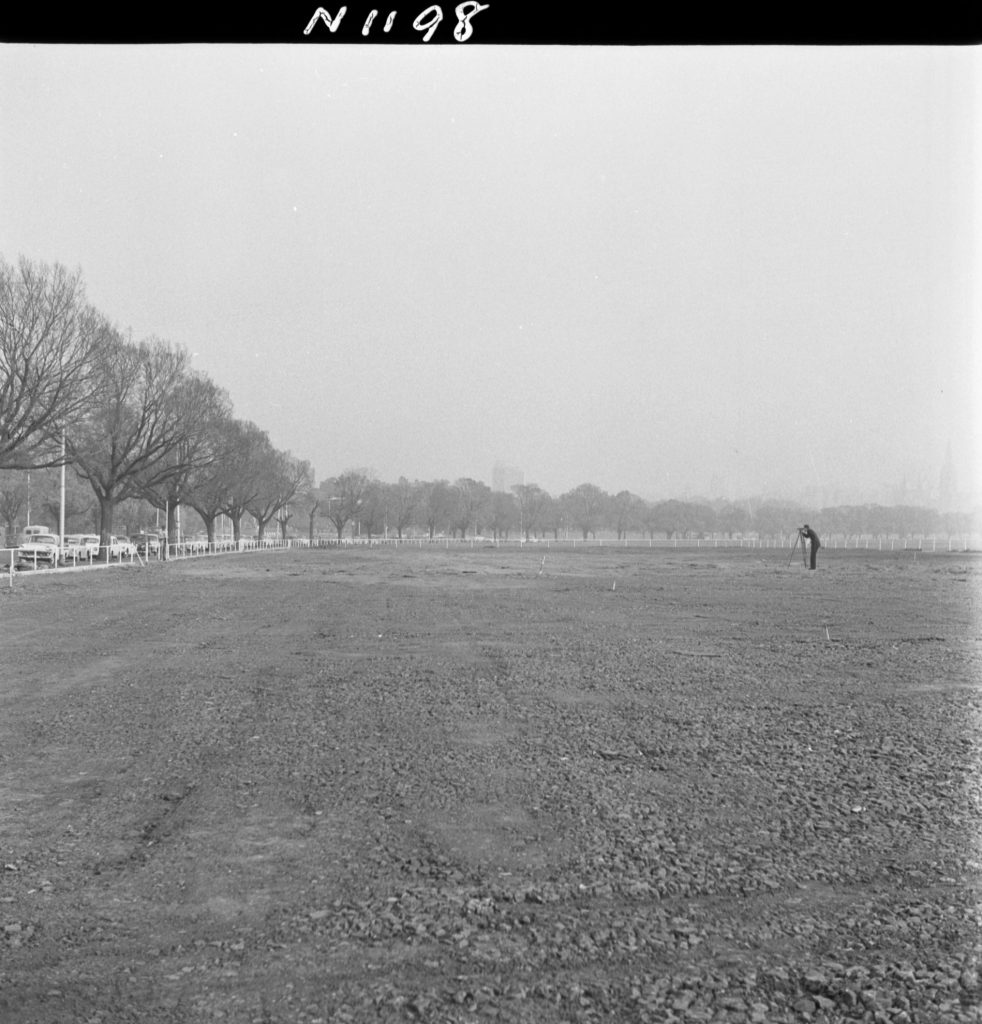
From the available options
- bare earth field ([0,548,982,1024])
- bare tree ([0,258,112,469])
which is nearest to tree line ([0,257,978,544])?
bare tree ([0,258,112,469])

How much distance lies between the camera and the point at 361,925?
280cm

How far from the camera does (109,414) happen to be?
112 feet

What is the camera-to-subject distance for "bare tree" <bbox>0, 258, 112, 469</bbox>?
81.6 ft

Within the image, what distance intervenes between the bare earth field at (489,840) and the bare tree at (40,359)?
1983cm

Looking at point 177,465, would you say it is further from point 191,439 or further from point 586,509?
point 586,509

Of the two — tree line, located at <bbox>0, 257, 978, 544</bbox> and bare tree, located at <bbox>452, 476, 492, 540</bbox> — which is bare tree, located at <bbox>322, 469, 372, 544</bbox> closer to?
tree line, located at <bbox>0, 257, 978, 544</bbox>

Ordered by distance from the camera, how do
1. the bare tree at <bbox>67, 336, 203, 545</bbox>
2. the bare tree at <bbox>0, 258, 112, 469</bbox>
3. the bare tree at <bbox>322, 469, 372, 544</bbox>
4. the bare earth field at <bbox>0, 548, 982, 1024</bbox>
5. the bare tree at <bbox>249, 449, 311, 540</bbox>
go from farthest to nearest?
the bare tree at <bbox>322, 469, 372, 544</bbox> → the bare tree at <bbox>249, 449, 311, 540</bbox> → the bare tree at <bbox>67, 336, 203, 545</bbox> → the bare tree at <bbox>0, 258, 112, 469</bbox> → the bare earth field at <bbox>0, 548, 982, 1024</bbox>

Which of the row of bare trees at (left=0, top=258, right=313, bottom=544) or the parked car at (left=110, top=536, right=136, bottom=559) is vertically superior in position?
the row of bare trees at (left=0, top=258, right=313, bottom=544)

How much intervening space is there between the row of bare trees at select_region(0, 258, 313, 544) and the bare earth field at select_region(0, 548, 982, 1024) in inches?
798

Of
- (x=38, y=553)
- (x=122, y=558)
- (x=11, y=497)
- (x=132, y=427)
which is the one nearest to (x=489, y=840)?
(x=38, y=553)

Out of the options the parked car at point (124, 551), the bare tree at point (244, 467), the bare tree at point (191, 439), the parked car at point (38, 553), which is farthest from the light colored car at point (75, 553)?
the bare tree at point (244, 467)

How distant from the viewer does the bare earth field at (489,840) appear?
96.0 inches

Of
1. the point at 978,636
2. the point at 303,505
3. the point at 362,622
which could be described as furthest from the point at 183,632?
the point at 303,505

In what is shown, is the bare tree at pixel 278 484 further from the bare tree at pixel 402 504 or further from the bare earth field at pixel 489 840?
the bare earth field at pixel 489 840
